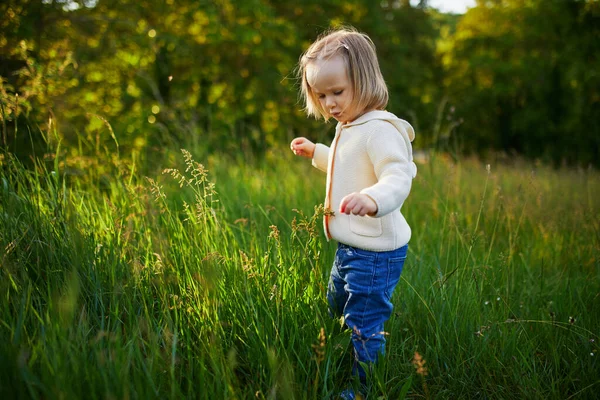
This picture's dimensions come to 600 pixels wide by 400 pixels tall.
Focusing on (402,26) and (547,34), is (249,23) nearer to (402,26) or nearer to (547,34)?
(402,26)

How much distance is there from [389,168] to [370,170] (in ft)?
0.56

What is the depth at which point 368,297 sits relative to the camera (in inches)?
76.3

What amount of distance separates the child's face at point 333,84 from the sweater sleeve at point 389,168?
0.18 m

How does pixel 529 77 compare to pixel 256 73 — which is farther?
pixel 529 77

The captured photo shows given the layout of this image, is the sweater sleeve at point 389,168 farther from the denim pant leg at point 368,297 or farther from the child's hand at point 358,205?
the denim pant leg at point 368,297

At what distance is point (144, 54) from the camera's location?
28.5 feet

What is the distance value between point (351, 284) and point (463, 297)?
0.75 meters

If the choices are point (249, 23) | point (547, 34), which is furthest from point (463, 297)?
point (547, 34)

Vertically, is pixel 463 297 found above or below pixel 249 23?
below

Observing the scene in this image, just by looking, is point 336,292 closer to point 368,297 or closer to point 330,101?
point 368,297

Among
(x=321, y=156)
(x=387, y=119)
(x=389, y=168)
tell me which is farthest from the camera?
(x=321, y=156)

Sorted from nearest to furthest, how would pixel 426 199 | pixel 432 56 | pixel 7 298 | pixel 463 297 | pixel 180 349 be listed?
1. pixel 7 298
2. pixel 180 349
3. pixel 463 297
4. pixel 426 199
5. pixel 432 56

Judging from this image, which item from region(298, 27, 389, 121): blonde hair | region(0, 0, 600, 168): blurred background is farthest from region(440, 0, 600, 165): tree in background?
region(298, 27, 389, 121): blonde hair

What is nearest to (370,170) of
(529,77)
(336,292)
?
(336,292)
